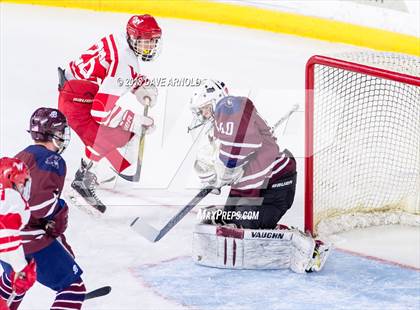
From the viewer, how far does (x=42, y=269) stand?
2.15 metres

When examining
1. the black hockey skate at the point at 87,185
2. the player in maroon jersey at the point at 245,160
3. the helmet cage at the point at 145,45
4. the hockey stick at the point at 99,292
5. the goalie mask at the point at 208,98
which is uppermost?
the helmet cage at the point at 145,45

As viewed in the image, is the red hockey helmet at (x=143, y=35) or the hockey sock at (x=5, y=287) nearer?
the hockey sock at (x=5, y=287)

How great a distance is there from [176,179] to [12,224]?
1.69m

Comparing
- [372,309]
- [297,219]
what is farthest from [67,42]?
[372,309]

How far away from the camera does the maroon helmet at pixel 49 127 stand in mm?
2201

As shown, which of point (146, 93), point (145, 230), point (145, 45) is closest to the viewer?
point (145, 230)

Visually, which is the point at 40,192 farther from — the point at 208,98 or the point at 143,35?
the point at 143,35

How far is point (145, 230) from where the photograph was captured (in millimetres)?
3020

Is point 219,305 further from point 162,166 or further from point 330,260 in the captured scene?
point 162,166

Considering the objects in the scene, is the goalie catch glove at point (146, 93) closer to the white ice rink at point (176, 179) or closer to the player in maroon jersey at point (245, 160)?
the white ice rink at point (176, 179)

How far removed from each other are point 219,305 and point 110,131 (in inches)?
39.0

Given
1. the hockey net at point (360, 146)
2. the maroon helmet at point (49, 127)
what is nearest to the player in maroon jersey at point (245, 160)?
the hockey net at point (360, 146)

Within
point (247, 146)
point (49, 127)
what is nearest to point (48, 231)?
point (49, 127)

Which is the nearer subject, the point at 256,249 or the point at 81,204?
the point at 256,249
